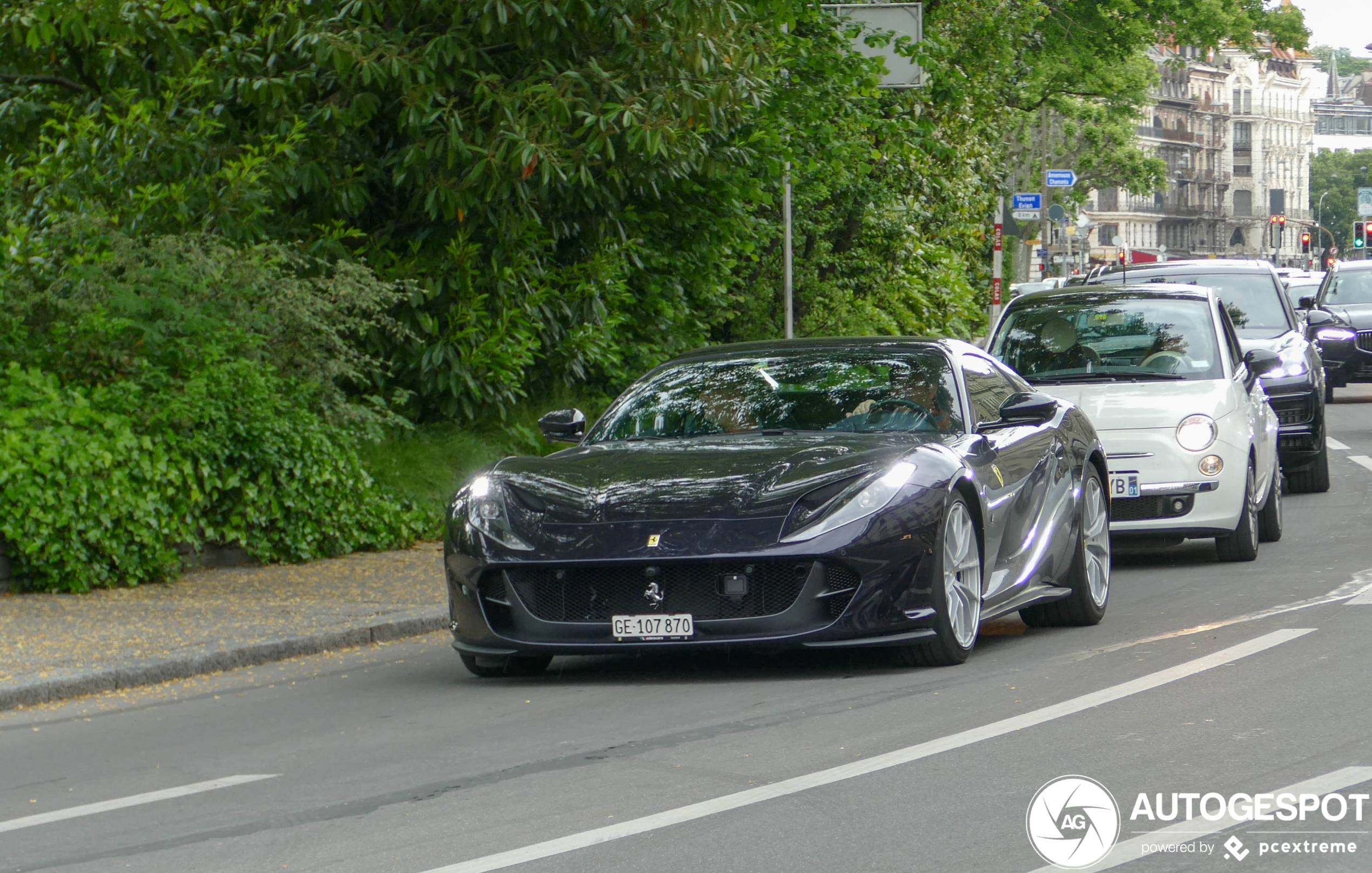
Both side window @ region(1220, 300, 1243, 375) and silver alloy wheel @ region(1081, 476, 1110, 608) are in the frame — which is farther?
side window @ region(1220, 300, 1243, 375)

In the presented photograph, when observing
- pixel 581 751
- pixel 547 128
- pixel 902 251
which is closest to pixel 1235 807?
pixel 581 751

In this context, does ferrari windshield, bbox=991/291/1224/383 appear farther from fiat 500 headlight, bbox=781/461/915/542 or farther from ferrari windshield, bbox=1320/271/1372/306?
ferrari windshield, bbox=1320/271/1372/306

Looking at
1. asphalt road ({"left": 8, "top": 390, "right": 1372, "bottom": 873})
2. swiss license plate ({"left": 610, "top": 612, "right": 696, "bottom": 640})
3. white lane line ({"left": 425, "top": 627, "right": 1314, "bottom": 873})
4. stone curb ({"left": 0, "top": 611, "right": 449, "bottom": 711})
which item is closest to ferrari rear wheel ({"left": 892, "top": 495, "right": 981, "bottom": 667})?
asphalt road ({"left": 8, "top": 390, "right": 1372, "bottom": 873})

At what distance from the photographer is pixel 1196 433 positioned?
12.1 m

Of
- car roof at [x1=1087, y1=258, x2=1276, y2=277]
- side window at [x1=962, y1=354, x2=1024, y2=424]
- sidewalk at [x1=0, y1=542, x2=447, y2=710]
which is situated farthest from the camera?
car roof at [x1=1087, y1=258, x2=1276, y2=277]

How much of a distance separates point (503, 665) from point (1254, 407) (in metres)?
6.35

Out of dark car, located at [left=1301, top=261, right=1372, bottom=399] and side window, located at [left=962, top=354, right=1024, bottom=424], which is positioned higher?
side window, located at [left=962, top=354, right=1024, bottom=424]

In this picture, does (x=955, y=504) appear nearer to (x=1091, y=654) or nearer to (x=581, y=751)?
(x=1091, y=654)

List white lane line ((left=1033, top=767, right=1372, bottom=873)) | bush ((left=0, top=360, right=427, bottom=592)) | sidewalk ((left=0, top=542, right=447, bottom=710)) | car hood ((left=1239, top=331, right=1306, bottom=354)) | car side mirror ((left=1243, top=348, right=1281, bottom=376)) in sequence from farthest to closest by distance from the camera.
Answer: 1. car hood ((left=1239, top=331, right=1306, bottom=354))
2. car side mirror ((left=1243, top=348, right=1281, bottom=376))
3. bush ((left=0, top=360, right=427, bottom=592))
4. sidewalk ((left=0, top=542, right=447, bottom=710))
5. white lane line ((left=1033, top=767, right=1372, bottom=873))

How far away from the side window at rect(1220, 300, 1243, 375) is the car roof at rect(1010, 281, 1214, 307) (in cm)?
16

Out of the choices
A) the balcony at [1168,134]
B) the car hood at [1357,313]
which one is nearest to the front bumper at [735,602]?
the car hood at [1357,313]

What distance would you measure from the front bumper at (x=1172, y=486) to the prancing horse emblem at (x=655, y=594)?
502cm

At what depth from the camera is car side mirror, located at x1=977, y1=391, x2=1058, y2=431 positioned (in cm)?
880

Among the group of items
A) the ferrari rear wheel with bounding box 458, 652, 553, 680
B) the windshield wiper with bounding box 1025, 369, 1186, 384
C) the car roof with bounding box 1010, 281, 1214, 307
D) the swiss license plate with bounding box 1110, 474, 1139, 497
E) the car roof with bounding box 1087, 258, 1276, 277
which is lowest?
the ferrari rear wheel with bounding box 458, 652, 553, 680
